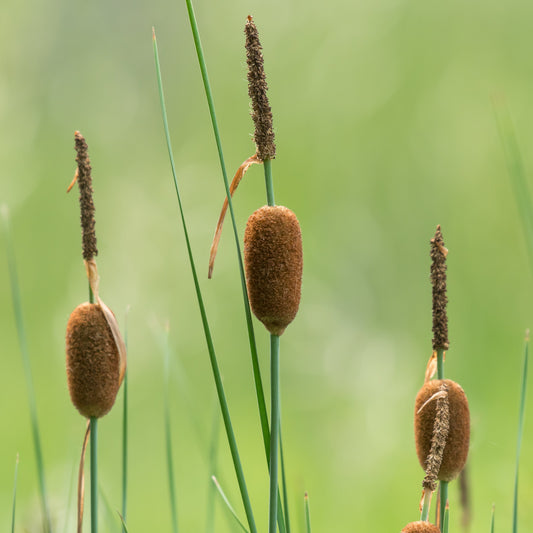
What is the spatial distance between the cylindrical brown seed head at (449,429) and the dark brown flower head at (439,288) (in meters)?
0.04

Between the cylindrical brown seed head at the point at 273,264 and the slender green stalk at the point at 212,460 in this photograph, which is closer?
the cylindrical brown seed head at the point at 273,264

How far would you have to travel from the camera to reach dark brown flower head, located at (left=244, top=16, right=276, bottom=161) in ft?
1.85

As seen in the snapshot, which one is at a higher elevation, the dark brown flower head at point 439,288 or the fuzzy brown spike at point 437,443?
the dark brown flower head at point 439,288

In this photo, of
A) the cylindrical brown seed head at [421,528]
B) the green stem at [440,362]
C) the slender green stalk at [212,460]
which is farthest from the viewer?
the slender green stalk at [212,460]

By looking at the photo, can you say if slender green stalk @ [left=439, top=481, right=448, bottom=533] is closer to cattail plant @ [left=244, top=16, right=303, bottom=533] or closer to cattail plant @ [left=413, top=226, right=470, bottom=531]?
cattail plant @ [left=413, top=226, right=470, bottom=531]

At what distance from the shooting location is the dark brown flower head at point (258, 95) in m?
0.56

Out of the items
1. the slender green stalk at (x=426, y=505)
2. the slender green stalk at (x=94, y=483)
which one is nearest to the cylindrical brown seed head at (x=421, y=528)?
the slender green stalk at (x=426, y=505)

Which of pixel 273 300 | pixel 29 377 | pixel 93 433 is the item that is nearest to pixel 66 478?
pixel 29 377

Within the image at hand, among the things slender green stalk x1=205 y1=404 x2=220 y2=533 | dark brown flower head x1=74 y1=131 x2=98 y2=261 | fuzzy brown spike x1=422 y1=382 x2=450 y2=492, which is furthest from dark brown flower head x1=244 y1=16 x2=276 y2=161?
slender green stalk x1=205 y1=404 x2=220 y2=533

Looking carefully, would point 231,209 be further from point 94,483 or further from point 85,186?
point 94,483

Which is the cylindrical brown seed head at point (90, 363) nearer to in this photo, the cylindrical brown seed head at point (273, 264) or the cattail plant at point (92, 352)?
the cattail plant at point (92, 352)

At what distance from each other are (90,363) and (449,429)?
329 millimetres

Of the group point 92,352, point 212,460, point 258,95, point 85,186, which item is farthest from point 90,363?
point 212,460

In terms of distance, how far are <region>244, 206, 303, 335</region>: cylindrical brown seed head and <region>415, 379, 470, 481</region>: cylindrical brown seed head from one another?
144mm
